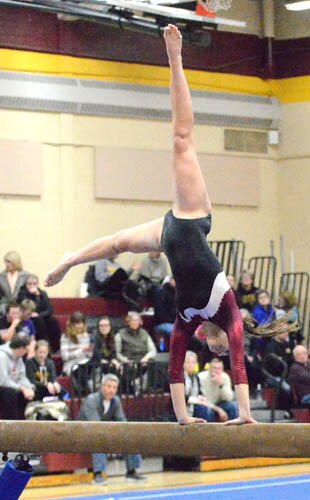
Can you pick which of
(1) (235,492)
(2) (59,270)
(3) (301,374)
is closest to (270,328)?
(2) (59,270)

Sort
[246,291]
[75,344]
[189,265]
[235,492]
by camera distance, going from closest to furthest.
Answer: [189,265] < [235,492] < [75,344] < [246,291]

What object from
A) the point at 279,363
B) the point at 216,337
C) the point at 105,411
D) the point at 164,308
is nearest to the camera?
the point at 216,337

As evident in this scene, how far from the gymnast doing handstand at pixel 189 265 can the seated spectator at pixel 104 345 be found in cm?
645

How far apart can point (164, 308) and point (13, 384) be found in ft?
11.0

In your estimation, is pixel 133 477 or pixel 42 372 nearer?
pixel 133 477

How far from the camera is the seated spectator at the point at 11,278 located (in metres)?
13.7

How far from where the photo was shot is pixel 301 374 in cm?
1398

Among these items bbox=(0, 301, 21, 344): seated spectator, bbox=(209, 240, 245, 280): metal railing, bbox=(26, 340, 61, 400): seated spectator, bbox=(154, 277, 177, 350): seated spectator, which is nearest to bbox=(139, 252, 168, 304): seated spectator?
bbox=(154, 277, 177, 350): seated spectator

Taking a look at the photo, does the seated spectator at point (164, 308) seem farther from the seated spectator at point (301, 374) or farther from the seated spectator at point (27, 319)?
the seated spectator at point (27, 319)

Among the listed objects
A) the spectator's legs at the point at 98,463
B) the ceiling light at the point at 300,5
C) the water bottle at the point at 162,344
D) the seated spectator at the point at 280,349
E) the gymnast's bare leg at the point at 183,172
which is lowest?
the spectator's legs at the point at 98,463

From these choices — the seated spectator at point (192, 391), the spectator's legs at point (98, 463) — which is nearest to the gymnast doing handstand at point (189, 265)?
the spectator's legs at point (98, 463)

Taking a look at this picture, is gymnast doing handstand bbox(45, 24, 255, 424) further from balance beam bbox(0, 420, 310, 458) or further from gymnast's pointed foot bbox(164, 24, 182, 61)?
balance beam bbox(0, 420, 310, 458)

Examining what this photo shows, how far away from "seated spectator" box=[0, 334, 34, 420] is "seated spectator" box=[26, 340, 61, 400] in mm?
277

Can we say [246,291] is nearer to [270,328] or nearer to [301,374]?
[301,374]
